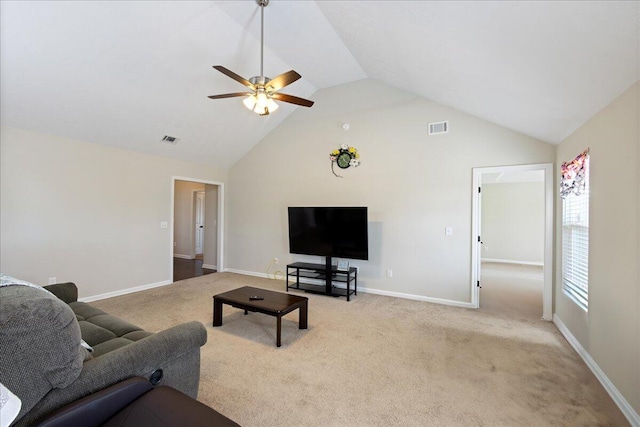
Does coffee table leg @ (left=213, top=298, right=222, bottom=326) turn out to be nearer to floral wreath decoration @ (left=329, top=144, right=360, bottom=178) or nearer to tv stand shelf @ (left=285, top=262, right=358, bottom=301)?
tv stand shelf @ (left=285, top=262, right=358, bottom=301)

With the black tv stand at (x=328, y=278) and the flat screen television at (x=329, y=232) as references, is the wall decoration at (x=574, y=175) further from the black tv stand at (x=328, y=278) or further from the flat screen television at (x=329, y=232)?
the black tv stand at (x=328, y=278)

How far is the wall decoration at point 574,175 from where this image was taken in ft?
8.89

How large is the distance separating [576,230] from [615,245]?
3.22ft

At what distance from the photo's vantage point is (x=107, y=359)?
1.43 m

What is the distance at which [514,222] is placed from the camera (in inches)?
328

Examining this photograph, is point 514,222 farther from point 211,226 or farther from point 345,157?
point 211,226

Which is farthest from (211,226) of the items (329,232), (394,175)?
(394,175)

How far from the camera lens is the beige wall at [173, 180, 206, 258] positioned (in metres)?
8.58

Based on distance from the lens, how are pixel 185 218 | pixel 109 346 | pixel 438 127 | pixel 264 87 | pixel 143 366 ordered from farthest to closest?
pixel 185 218 < pixel 438 127 < pixel 264 87 < pixel 109 346 < pixel 143 366

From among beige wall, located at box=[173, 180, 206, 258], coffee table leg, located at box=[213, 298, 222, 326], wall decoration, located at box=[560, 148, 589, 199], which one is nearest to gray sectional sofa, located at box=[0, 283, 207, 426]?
coffee table leg, located at box=[213, 298, 222, 326]

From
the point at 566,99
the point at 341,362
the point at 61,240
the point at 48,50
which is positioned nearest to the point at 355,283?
the point at 341,362

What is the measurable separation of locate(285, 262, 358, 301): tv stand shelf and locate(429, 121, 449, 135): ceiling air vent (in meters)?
2.53

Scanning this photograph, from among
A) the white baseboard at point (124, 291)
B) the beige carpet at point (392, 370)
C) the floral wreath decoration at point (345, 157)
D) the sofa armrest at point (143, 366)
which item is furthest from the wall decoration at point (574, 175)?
the white baseboard at point (124, 291)

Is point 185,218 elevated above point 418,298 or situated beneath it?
elevated above
